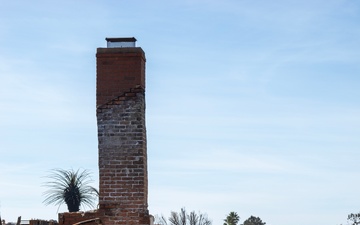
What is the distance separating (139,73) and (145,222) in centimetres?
244

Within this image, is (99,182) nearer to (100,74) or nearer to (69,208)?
(100,74)

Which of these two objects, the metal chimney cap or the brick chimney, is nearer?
the brick chimney

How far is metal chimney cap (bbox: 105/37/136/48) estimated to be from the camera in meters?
13.6

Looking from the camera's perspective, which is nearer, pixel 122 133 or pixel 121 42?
pixel 122 133

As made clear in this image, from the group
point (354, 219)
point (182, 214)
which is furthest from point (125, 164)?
point (354, 219)

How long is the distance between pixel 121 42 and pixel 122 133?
1.55 metres

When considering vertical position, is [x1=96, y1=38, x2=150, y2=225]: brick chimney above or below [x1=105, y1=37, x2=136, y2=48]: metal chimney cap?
below

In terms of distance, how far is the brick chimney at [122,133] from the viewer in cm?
1312

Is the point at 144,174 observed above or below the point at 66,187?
below

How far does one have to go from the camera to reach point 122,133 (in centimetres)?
1334

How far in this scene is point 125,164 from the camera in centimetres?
1322

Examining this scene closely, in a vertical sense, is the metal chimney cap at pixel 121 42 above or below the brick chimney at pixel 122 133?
above

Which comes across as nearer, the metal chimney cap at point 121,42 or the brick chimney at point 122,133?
the brick chimney at point 122,133

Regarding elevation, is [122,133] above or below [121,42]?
below
